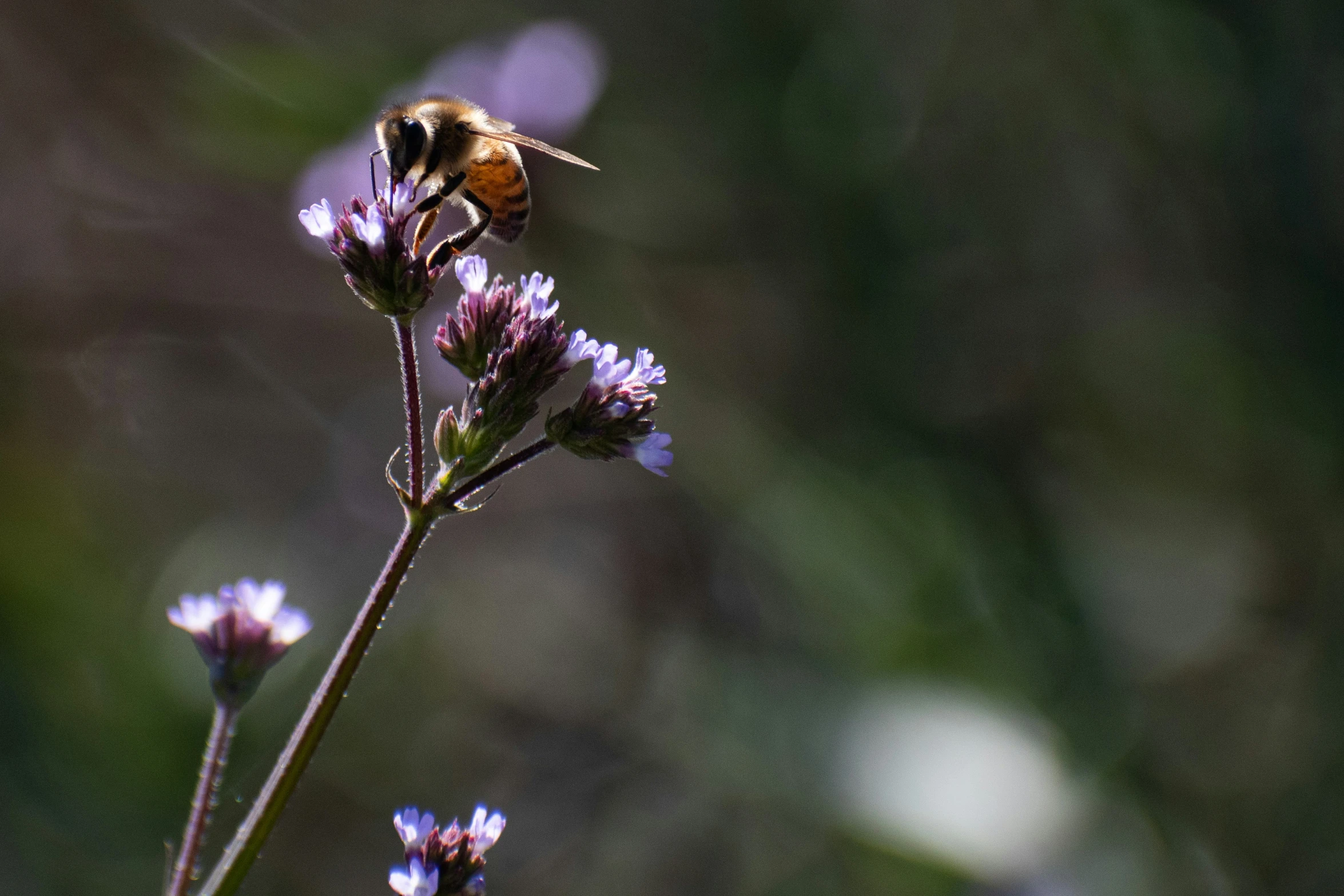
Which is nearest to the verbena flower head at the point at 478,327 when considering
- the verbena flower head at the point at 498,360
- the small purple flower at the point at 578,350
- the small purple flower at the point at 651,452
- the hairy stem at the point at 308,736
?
the verbena flower head at the point at 498,360

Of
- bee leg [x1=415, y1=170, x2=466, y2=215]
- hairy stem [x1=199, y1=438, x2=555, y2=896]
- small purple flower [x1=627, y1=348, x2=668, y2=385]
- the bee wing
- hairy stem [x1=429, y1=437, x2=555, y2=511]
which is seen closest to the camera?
hairy stem [x1=199, y1=438, x2=555, y2=896]

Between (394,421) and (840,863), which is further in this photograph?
(394,421)

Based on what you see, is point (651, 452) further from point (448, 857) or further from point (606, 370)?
point (448, 857)

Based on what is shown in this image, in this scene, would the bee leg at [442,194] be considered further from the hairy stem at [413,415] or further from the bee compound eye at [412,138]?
the hairy stem at [413,415]

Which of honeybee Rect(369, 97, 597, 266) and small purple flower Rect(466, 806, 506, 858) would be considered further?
honeybee Rect(369, 97, 597, 266)

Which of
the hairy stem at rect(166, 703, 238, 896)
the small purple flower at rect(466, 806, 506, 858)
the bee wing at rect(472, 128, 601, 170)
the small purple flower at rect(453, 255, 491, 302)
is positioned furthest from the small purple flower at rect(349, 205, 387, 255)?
the small purple flower at rect(466, 806, 506, 858)

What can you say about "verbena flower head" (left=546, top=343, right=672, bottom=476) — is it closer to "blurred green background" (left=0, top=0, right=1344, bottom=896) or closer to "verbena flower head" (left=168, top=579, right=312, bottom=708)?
"verbena flower head" (left=168, top=579, right=312, bottom=708)

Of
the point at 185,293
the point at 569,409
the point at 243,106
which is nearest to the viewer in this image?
the point at 569,409

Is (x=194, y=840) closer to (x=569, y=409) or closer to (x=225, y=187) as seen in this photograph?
(x=569, y=409)

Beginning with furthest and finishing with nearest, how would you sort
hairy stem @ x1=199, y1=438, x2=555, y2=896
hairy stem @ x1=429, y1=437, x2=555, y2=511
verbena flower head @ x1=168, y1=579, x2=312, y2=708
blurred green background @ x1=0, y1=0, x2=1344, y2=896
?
blurred green background @ x1=0, y1=0, x2=1344, y2=896 → verbena flower head @ x1=168, y1=579, x2=312, y2=708 → hairy stem @ x1=429, y1=437, x2=555, y2=511 → hairy stem @ x1=199, y1=438, x2=555, y2=896

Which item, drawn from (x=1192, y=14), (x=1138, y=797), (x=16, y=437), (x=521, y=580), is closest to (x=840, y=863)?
(x=1138, y=797)
